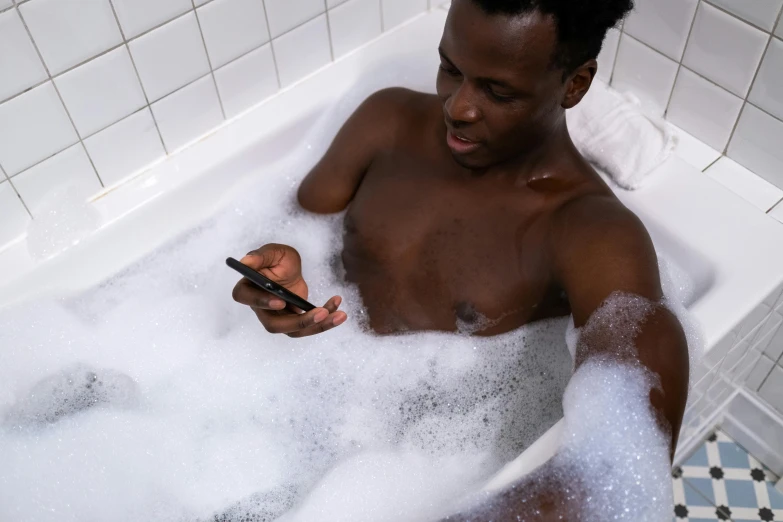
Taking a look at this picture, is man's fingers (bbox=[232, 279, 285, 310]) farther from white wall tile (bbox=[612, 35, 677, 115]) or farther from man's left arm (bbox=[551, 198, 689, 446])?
white wall tile (bbox=[612, 35, 677, 115])

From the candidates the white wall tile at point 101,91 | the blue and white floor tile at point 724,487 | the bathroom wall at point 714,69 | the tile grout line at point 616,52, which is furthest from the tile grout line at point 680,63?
the white wall tile at point 101,91

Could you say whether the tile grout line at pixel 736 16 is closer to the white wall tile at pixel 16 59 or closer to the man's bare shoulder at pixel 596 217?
the man's bare shoulder at pixel 596 217

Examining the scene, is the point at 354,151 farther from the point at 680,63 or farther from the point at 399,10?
the point at 680,63

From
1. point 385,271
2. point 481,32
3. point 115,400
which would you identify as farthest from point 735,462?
point 115,400

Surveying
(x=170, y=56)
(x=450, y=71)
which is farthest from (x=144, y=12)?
(x=450, y=71)

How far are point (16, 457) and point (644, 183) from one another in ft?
3.69

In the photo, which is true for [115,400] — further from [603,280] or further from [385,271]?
[603,280]

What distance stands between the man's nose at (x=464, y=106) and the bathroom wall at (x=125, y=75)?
1.76 feet

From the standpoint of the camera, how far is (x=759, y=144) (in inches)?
50.3

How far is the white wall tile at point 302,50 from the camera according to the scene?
1444 mm

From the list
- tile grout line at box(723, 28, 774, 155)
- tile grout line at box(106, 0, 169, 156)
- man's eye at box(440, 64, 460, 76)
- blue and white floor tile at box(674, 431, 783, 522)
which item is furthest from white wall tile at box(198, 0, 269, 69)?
blue and white floor tile at box(674, 431, 783, 522)

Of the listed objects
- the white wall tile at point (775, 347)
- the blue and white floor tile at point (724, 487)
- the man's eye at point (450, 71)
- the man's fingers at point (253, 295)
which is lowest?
the blue and white floor tile at point (724, 487)

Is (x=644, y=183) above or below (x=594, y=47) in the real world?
below

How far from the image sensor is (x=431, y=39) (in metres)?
1.59
